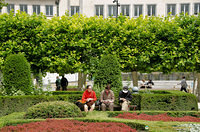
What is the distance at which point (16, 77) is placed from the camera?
1480 cm

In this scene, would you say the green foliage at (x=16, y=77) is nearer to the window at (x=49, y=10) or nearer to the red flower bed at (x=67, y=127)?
the red flower bed at (x=67, y=127)

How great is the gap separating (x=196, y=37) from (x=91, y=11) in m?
20.2

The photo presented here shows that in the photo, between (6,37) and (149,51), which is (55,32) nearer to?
(6,37)

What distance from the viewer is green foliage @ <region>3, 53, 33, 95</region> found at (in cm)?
1474

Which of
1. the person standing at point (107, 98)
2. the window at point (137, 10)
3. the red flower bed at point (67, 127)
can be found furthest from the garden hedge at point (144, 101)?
the window at point (137, 10)

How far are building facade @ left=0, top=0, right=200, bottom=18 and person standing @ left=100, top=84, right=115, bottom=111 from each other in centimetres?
2470

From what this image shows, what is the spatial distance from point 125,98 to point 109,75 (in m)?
2.11

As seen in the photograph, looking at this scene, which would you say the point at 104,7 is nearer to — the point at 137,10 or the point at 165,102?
the point at 137,10

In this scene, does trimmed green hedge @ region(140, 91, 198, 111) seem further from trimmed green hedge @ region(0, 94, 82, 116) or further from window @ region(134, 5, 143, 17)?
window @ region(134, 5, 143, 17)

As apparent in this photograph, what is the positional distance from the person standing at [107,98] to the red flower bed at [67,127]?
406 centimetres

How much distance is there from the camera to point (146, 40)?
66.2ft

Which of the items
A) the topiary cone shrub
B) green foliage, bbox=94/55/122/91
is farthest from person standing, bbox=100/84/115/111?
the topiary cone shrub

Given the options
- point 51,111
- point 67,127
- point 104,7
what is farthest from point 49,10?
point 67,127

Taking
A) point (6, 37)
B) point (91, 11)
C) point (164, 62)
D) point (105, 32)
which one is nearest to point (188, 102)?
point (164, 62)
